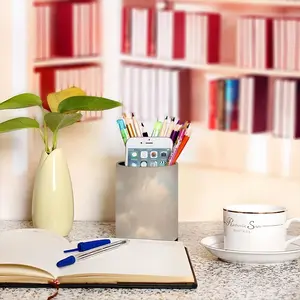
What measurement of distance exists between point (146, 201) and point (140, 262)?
0.20 meters

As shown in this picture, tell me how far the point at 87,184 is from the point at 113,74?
0.25m

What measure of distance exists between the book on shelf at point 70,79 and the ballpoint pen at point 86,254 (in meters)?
0.40

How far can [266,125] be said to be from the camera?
1.43 m

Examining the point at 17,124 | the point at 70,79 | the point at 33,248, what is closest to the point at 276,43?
the point at 70,79

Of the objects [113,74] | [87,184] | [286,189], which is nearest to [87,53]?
[113,74]

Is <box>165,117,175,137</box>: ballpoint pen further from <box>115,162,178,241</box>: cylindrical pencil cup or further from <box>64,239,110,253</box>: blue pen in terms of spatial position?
<box>64,239,110,253</box>: blue pen

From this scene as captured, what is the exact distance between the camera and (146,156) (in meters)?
1.26

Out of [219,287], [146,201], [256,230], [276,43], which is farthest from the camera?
[276,43]

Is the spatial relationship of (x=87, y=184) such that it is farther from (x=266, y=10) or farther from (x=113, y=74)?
(x=266, y=10)

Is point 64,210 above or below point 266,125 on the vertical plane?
below

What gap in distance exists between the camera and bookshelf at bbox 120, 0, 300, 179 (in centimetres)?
142

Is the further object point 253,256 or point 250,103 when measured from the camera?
point 250,103

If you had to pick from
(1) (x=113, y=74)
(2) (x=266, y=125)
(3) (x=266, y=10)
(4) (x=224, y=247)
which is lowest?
(4) (x=224, y=247)

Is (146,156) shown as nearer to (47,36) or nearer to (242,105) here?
(242,105)
